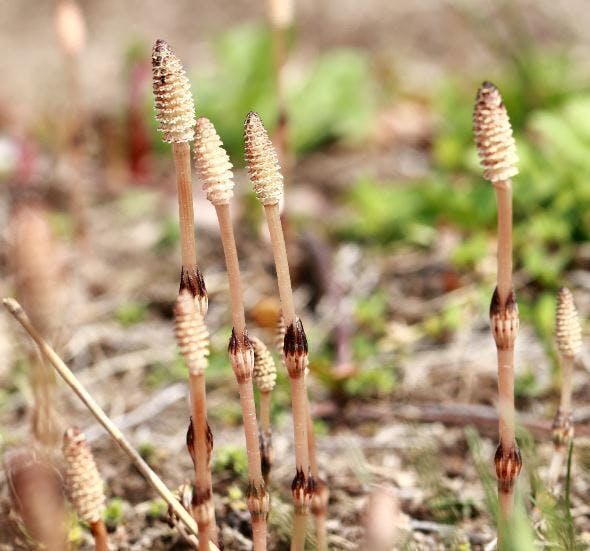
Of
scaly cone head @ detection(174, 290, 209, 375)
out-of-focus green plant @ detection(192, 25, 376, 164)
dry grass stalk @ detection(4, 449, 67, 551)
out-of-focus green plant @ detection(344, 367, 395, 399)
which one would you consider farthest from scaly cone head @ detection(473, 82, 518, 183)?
out-of-focus green plant @ detection(192, 25, 376, 164)

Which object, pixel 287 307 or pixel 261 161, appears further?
pixel 287 307

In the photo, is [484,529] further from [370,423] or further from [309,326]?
[309,326]

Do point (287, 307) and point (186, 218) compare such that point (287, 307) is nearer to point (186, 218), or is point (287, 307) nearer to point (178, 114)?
point (186, 218)

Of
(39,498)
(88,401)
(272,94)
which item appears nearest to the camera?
(39,498)

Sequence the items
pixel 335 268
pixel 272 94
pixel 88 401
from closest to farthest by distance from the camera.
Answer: pixel 88 401, pixel 335 268, pixel 272 94

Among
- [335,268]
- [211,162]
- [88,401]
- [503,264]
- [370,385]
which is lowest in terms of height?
[370,385]

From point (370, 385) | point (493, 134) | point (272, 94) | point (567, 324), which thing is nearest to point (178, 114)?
point (493, 134)

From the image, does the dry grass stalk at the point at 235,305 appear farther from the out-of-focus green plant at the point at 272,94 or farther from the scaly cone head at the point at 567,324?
the out-of-focus green plant at the point at 272,94

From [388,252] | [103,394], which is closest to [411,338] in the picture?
[388,252]
